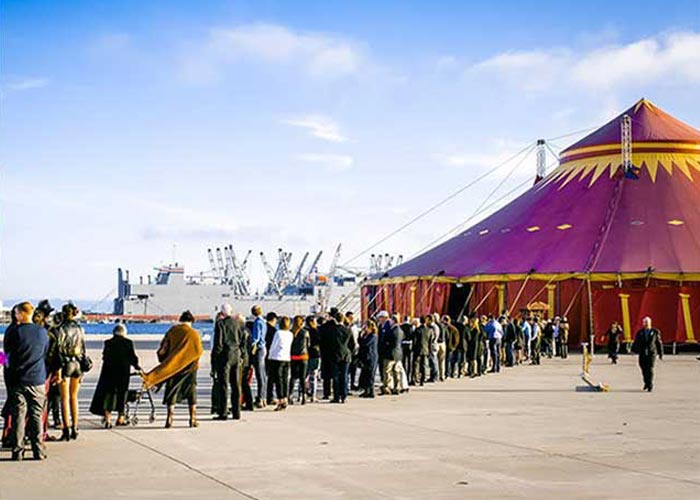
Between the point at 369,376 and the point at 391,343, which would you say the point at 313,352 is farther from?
the point at 391,343

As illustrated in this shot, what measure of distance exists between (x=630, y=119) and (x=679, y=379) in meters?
20.5

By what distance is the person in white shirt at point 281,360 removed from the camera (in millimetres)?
15430

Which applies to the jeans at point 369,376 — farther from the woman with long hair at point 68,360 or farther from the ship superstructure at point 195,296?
the ship superstructure at point 195,296

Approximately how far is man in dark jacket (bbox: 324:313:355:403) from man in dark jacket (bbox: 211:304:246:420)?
274cm

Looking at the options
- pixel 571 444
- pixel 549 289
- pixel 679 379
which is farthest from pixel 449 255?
pixel 571 444

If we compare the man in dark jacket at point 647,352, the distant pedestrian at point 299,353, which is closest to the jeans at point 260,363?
the distant pedestrian at point 299,353

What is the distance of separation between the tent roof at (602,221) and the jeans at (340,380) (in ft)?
62.1

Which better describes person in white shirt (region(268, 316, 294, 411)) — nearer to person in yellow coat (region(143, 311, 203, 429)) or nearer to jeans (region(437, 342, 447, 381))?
person in yellow coat (region(143, 311, 203, 429))

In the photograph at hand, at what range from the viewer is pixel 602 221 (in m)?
36.7

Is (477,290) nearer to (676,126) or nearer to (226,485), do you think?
(676,126)

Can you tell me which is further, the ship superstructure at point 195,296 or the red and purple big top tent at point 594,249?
→ the ship superstructure at point 195,296

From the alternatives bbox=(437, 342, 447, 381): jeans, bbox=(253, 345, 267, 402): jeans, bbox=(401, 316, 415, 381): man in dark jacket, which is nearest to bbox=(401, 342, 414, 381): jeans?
bbox=(401, 316, 415, 381): man in dark jacket

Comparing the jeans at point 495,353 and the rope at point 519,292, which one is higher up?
the rope at point 519,292

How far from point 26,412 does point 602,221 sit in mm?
29116
